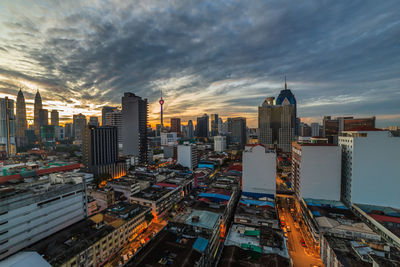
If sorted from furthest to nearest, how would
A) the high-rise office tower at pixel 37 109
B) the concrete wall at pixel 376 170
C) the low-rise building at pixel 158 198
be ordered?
the high-rise office tower at pixel 37 109 < the low-rise building at pixel 158 198 < the concrete wall at pixel 376 170

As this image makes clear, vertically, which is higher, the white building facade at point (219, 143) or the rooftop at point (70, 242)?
the white building facade at point (219, 143)

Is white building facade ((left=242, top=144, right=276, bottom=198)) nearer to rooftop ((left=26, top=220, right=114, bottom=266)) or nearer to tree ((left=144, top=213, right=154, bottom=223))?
tree ((left=144, top=213, right=154, bottom=223))

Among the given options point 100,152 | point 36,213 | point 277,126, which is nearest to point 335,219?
point 36,213

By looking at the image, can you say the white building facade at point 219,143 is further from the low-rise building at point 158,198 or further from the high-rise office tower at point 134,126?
the low-rise building at point 158,198

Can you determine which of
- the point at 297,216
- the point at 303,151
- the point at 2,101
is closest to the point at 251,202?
the point at 297,216

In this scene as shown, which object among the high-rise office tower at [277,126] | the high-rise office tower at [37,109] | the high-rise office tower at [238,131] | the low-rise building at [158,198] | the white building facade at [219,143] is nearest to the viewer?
the low-rise building at [158,198]

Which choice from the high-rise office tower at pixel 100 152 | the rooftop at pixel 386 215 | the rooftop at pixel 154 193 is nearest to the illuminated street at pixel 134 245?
the rooftop at pixel 154 193

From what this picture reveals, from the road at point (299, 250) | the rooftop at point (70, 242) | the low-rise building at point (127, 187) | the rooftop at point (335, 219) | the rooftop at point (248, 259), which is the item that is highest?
the rooftop at point (248, 259)

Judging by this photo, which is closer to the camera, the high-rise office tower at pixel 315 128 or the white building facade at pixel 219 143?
the white building facade at pixel 219 143
